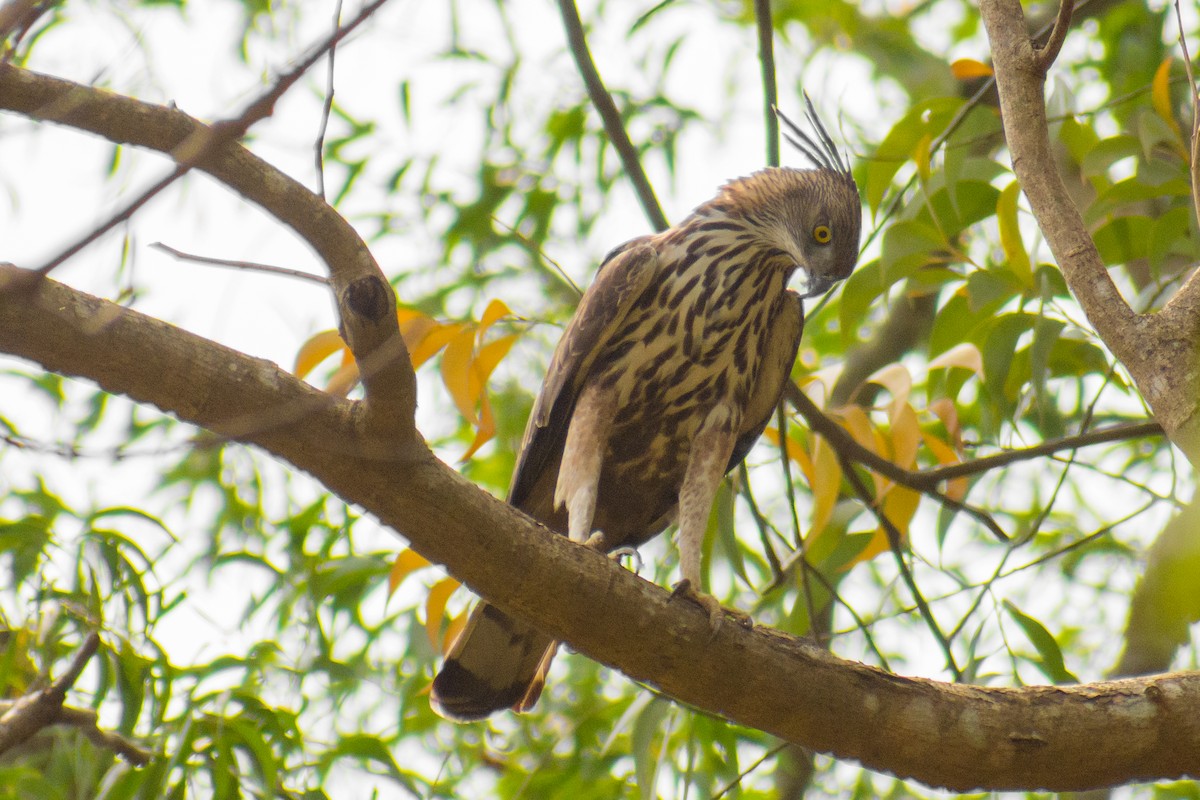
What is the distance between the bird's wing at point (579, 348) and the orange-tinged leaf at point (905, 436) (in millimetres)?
863

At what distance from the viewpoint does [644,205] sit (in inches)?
141

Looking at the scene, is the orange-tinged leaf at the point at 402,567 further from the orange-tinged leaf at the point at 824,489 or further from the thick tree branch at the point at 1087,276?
the thick tree branch at the point at 1087,276

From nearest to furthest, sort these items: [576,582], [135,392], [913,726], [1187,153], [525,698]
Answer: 1. [135,392]
2. [576,582]
3. [913,726]
4. [1187,153]
5. [525,698]

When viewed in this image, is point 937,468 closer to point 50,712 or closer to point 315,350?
point 315,350

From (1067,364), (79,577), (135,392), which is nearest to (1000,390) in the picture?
(1067,364)

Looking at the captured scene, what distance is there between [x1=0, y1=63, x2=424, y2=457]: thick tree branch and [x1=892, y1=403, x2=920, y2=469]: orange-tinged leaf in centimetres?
193

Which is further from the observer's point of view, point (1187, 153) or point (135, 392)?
point (1187, 153)

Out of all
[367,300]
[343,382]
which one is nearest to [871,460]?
[343,382]

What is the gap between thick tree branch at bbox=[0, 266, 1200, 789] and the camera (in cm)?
215

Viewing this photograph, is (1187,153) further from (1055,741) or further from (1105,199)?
(1055,741)

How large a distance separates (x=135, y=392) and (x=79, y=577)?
168cm

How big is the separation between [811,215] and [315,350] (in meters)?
1.64

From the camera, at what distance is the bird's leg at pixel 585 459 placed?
10.9ft

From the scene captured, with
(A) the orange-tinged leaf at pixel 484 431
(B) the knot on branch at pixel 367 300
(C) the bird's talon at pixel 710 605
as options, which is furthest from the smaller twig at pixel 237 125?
(A) the orange-tinged leaf at pixel 484 431
